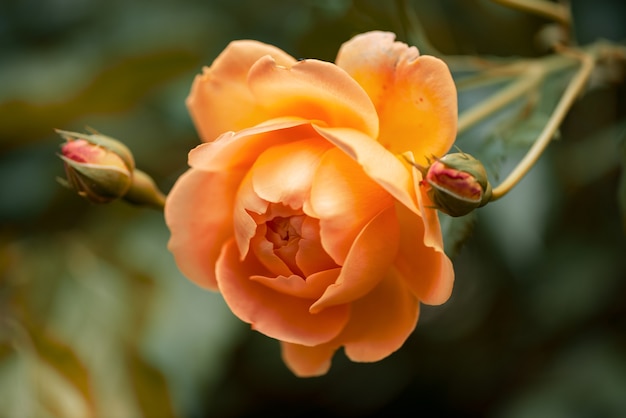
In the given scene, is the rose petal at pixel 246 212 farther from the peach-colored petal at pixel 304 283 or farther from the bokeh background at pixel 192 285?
the bokeh background at pixel 192 285

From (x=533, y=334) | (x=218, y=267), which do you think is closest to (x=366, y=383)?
(x=533, y=334)

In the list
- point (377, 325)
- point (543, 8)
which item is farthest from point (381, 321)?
point (543, 8)

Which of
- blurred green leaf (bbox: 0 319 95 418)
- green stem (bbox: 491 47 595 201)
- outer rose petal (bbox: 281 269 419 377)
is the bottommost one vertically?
blurred green leaf (bbox: 0 319 95 418)

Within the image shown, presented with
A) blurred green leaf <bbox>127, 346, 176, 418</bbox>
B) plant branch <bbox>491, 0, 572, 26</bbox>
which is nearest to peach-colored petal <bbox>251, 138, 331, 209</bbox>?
plant branch <bbox>491, 0, 572, 26</bbox>

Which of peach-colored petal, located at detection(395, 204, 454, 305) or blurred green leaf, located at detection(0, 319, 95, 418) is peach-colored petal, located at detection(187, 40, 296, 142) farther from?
blurred green leaf, located at detection(0, 319, 95, 418)

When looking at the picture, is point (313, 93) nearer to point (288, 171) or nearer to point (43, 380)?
point (288, 171)

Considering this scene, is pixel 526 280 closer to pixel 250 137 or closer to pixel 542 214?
pixel 542 214

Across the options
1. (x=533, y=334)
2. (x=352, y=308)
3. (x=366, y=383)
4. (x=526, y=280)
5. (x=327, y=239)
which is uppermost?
(x=327, y=239)
